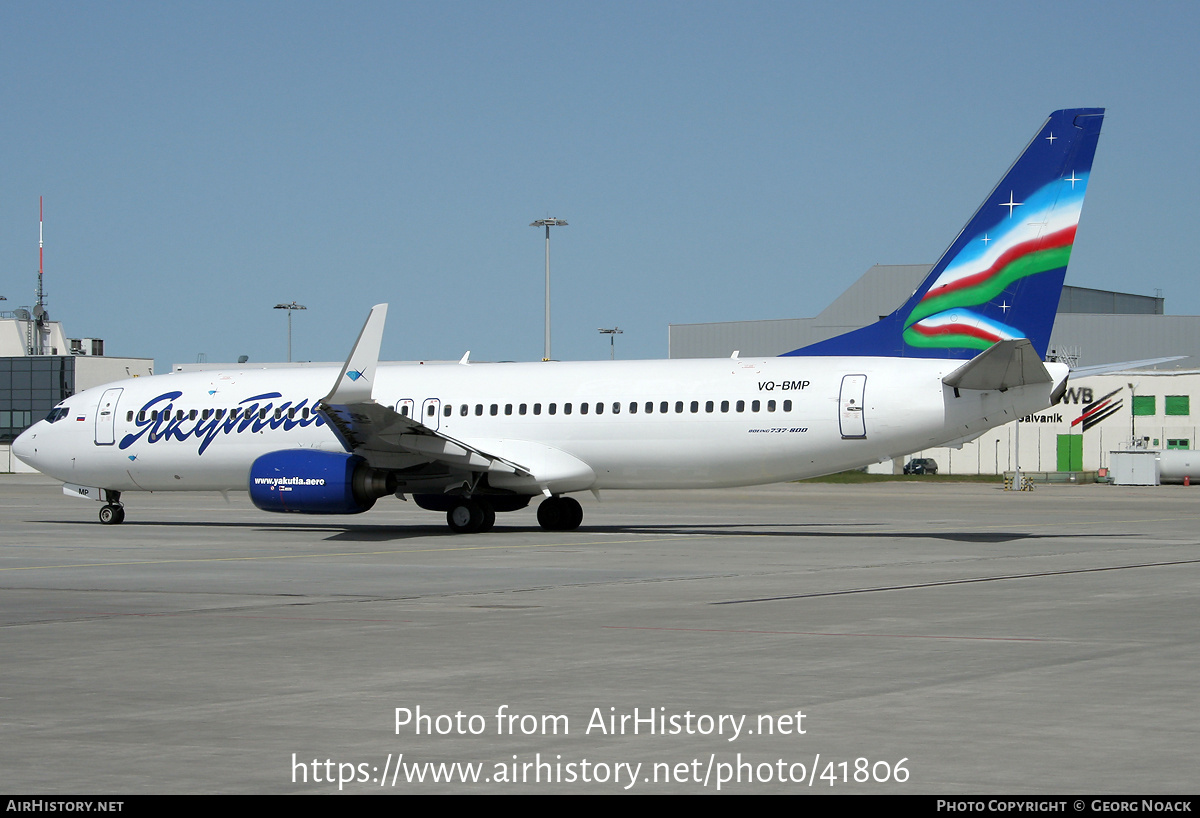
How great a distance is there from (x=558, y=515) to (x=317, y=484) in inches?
221

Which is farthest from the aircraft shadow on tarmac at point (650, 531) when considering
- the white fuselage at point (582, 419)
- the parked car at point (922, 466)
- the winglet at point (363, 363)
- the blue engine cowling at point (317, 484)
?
the parked car at point (922, 466)

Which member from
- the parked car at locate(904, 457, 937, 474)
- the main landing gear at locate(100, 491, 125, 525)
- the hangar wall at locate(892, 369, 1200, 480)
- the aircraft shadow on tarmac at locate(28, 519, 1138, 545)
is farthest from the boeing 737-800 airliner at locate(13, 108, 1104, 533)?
the parked car at locate(904, 457, 937, 474)

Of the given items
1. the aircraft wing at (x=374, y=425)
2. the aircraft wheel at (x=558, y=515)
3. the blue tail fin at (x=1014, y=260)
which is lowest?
→ the aircraft wheel at (x=558, y=515)

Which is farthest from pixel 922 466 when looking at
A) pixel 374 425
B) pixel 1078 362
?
pixel 374 425

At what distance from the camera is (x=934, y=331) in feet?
84.5

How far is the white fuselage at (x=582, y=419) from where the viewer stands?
25250mm

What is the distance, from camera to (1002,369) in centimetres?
2334

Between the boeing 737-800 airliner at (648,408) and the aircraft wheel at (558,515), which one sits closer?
the boeing 737-800 airliner at (648,408)

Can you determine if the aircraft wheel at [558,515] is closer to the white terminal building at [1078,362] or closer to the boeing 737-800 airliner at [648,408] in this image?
the boeing 737-800 airliner at [648,408]

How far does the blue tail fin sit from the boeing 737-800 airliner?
28mm

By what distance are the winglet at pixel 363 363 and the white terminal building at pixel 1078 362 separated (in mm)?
38588

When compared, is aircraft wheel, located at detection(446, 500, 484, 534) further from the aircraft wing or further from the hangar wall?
the hangar wall

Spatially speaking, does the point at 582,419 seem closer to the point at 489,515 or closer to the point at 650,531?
the point at 489,515
